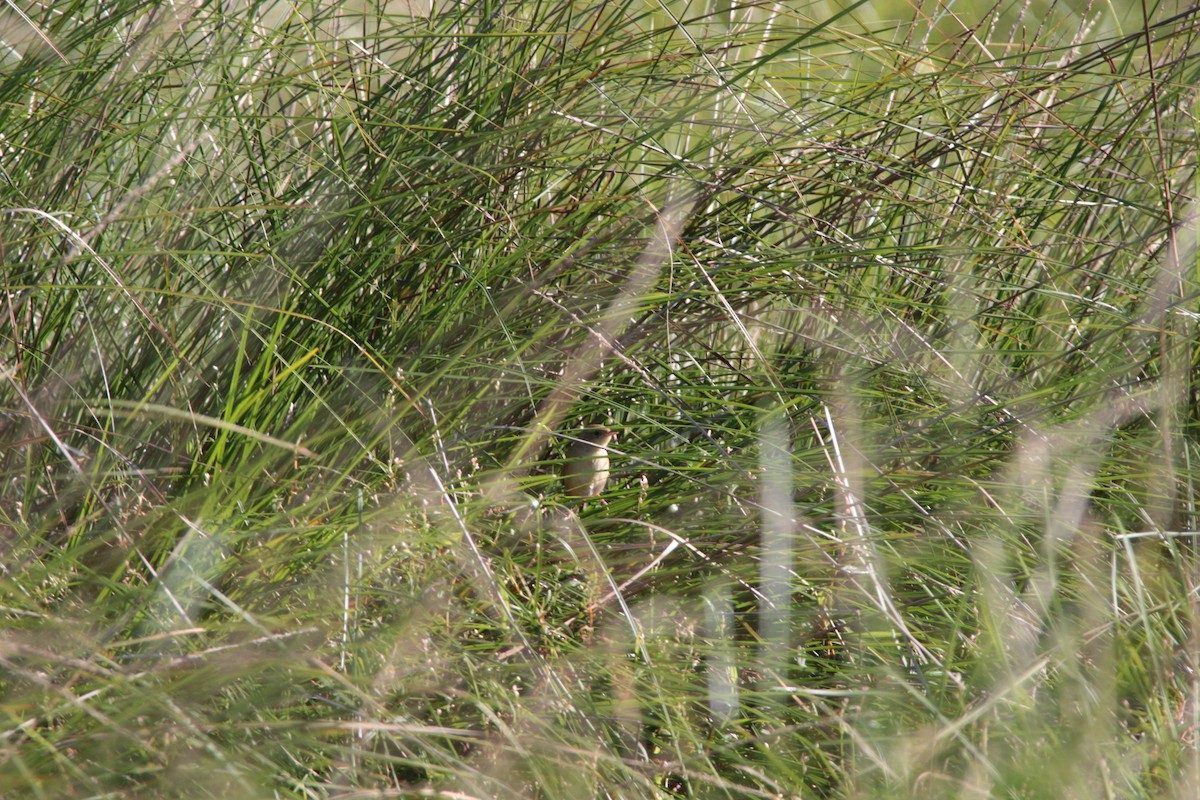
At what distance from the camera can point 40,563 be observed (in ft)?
5.39

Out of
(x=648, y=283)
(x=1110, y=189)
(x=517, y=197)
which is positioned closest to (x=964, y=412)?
(x=648, y=283)

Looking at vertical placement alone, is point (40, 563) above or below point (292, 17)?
below

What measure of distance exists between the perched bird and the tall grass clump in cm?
4

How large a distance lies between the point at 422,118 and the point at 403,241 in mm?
239

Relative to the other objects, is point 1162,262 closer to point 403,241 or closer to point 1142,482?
point 1142,482

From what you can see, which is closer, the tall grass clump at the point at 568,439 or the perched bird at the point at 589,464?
the tall grass clump at the point at 568,439

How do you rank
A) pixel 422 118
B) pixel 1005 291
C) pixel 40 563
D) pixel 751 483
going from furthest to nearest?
pixel 1005 291, pixel 422 118, pixel 751 483, pixel 40 563

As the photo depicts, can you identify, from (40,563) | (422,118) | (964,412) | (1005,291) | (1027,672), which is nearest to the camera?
(1027,672)

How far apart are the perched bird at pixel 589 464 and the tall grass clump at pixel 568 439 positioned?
40 millimetres

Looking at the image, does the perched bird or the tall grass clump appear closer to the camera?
the tall grass clump

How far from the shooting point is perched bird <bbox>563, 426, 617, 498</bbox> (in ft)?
6.52

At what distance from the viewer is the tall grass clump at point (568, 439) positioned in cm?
144

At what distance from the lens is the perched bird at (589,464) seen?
1.99m

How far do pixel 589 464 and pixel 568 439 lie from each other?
0.06m
